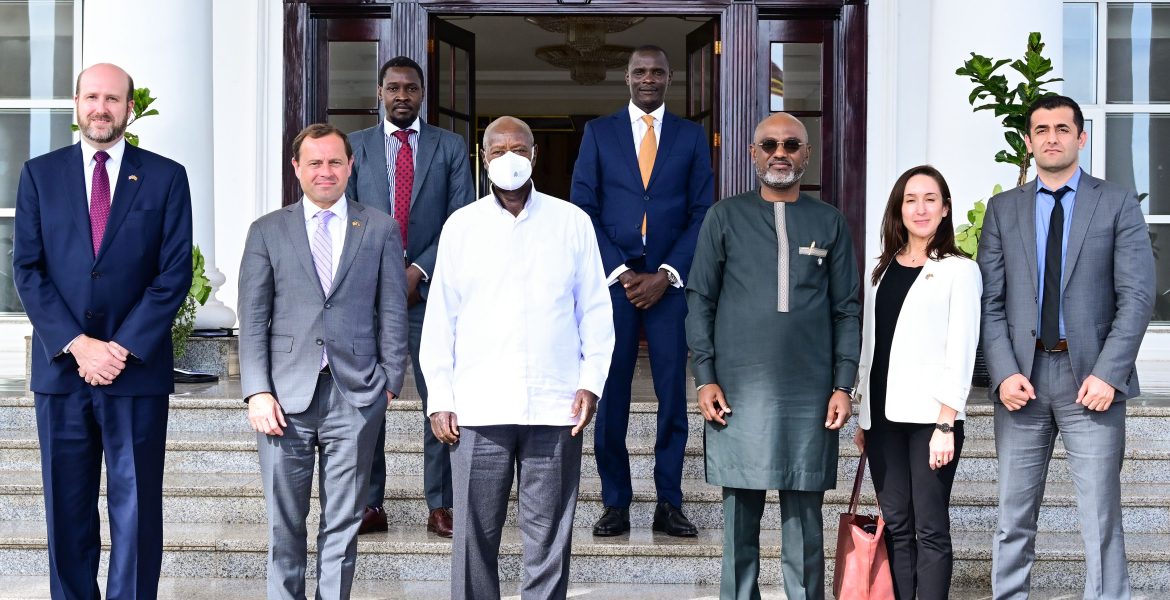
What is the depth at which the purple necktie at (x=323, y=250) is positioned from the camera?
3408 mm

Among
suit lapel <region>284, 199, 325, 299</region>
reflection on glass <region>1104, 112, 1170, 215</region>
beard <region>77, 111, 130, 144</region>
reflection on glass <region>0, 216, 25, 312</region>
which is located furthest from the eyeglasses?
reflection on glass <region>0, 216, 25, 312</region>

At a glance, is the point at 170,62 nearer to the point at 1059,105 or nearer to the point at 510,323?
the point at 510,323

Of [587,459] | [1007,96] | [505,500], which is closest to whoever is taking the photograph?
[505,500]

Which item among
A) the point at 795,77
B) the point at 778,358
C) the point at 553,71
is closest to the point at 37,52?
the point at 795,77

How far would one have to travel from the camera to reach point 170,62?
6.37 meters

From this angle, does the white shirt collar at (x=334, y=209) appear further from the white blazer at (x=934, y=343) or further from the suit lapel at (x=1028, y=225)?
the suit lapel at (x=1028, y=225)

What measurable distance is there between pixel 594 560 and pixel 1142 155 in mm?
5054

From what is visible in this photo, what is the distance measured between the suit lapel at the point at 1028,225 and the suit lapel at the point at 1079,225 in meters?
0.08

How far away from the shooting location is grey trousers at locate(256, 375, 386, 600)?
3334mm

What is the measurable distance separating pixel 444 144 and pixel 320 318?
1.17 metres

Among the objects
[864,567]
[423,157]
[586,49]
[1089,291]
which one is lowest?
[864,567]

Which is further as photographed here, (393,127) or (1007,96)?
(1007,96)

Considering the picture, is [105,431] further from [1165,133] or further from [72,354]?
[1165,133]

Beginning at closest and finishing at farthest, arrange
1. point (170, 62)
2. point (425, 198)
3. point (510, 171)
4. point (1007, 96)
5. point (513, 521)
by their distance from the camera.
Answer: point (510, 171)
point (425, 198)
point (513, 521)
point (1007, 96)
point (170, 62)
